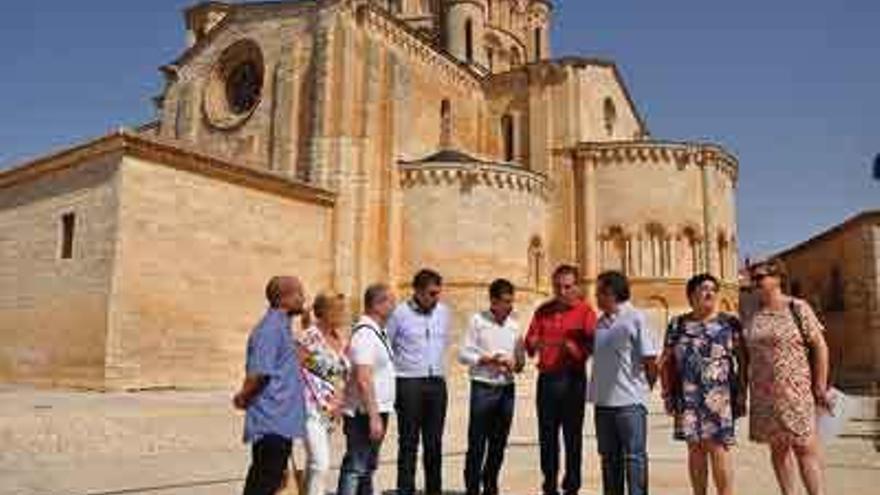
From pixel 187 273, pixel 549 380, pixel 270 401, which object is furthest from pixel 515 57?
pixel 270 401

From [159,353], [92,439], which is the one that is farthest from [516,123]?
[92,439]

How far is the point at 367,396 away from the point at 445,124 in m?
22.3

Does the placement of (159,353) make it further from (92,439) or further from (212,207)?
(92,439)

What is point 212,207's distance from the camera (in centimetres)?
1811

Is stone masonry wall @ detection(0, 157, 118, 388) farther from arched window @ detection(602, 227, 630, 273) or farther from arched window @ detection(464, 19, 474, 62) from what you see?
arched window @ detection(464, 19, 474, 62)

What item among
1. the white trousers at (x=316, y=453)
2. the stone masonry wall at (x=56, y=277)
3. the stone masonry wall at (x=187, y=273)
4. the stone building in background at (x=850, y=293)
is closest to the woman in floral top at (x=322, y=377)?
the white trousers at (x=316, y=453)

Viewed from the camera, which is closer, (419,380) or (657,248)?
(419,380)

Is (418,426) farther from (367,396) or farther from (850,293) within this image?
(850,293)

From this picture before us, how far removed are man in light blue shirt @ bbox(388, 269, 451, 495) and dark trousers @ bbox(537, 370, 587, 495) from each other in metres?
0.80

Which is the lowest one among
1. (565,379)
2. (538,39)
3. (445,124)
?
(565,379)

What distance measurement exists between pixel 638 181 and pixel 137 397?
683 inches

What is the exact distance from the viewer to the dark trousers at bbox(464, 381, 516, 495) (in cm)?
596

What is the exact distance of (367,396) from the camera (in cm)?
513

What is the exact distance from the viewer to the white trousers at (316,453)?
16.3ft
